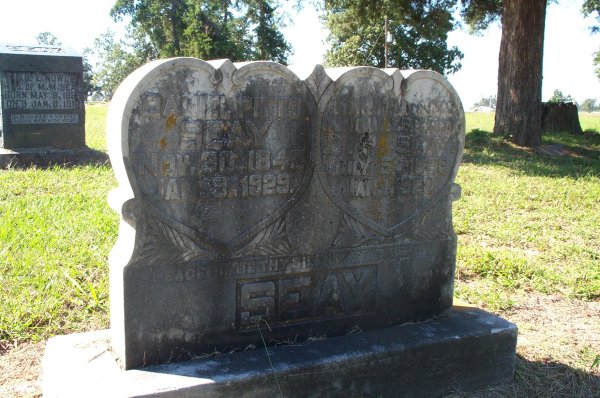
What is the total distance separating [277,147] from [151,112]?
57 cm

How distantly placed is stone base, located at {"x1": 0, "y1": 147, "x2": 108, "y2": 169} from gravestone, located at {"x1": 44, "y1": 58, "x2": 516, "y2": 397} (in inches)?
255

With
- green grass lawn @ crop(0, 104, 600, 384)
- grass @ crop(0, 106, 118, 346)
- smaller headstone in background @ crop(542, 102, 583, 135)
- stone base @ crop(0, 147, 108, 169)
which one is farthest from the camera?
smaller headstone in background @ crop(542, 102, 583, 135)

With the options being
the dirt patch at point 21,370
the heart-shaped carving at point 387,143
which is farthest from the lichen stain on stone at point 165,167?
the dirt patch at point 21,370

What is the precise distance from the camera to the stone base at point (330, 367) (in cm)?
243

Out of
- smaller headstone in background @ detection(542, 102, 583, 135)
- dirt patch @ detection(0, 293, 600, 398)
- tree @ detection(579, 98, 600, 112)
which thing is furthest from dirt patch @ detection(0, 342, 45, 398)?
tree @ detection(579, 98, 600, 112)

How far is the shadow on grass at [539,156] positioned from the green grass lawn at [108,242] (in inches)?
27.1

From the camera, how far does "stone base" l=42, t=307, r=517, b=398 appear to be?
2.43m

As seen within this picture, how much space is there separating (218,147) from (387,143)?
0.85m

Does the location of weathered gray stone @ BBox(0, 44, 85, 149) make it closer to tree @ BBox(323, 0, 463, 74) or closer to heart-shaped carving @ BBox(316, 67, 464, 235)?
heart-shaped carving @ BBox(316, 67, 464, 235)

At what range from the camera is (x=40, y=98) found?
9.24 metres

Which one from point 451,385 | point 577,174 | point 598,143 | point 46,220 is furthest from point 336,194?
point 598,143

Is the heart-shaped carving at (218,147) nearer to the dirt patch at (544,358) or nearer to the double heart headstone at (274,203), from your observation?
the double heart headstone at (274,203)

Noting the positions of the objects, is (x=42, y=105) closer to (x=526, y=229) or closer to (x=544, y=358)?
(x=526, y=229)

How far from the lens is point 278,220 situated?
2785 mm
